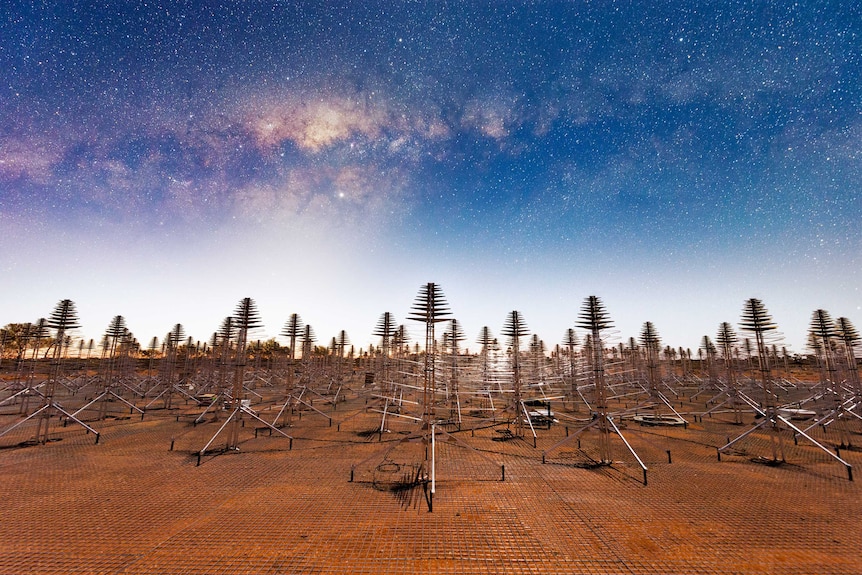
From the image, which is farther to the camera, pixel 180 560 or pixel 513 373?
pixel 513 373

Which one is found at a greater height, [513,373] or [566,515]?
[513,373]

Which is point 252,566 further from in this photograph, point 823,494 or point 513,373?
point 823,494

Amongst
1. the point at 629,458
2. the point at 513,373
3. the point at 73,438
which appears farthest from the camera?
the point at 513,373

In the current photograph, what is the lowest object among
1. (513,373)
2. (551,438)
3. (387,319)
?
(551,438)

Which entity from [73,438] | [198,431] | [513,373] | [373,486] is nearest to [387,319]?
[513,373]

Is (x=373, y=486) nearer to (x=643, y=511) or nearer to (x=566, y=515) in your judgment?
(x=566, y=515)

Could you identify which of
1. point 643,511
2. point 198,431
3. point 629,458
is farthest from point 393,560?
point 198,431

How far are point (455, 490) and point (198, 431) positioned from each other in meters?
25.9

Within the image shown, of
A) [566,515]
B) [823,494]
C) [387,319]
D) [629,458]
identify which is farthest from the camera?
[387,319]

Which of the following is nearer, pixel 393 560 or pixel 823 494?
pixel 393 560

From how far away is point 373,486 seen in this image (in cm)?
1745

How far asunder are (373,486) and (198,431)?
73.0 feet

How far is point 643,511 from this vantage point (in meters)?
14.6

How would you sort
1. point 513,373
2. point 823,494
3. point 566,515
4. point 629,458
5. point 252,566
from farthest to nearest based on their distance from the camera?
point 513,373 → point 629,458 → point 823,494 → point 566,515 → point 252,566
